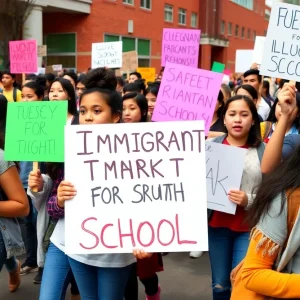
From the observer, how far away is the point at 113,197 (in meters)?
2.06

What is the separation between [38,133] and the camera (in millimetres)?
2527

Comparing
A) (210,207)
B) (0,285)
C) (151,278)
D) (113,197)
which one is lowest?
(0,285)

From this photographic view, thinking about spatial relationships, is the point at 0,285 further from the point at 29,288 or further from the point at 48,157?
the point at 48,157

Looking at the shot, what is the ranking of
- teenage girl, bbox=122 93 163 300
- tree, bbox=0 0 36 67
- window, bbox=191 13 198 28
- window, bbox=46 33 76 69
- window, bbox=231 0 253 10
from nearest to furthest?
teenage girl, bbox=122 93 163 300
tree, bbox=0 0 36 67
window, bbox=46 33 76 69
window, bbox=191 13 198 28
window, bbox=231 0 253 10

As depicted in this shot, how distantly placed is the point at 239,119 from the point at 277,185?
1.33m

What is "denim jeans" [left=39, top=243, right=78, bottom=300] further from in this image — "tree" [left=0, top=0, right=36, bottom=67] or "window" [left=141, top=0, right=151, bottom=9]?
"window" [left=141, top=0, right=151, bottom=9]

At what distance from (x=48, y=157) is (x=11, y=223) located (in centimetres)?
48

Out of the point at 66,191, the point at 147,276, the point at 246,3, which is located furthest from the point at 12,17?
the point at 246,3

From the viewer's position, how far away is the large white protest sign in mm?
2723

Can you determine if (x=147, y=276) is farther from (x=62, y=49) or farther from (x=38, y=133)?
(x=62, y=49)

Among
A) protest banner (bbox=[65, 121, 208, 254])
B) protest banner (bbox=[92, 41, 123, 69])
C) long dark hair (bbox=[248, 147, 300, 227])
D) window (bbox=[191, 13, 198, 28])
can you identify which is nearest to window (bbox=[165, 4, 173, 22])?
window (bbox=[191, 13, 198, 28])

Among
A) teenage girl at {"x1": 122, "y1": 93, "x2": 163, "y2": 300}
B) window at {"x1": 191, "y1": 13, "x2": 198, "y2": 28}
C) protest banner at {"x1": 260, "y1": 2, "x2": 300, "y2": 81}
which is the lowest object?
teenage girl at {"x1": 122, "y1": 93, "x2": 163, "y2": 300}

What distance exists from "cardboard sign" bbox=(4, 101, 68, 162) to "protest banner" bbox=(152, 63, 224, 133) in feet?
4.02

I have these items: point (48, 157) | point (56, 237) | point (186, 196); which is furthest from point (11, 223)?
point (186, 196)
